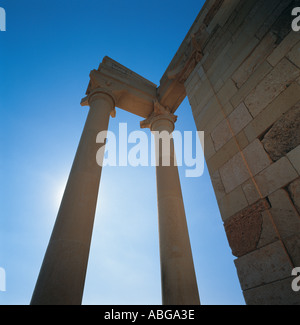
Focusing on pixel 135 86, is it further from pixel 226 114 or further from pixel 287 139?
pixel 287 139

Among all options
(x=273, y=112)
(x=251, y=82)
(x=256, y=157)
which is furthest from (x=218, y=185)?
(x=251, y=82)

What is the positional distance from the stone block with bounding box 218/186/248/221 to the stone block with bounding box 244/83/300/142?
10.3 feet

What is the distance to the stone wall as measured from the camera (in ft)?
26.6

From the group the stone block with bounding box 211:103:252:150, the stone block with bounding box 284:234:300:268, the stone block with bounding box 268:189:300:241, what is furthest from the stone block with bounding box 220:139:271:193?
the stone block with bounding box 284:234:300:268

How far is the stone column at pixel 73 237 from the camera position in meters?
11.4

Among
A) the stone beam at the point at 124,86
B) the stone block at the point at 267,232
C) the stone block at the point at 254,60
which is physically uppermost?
the stone beam at the point at 124,86

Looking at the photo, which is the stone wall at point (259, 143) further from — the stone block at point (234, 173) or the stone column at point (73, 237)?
the stone column at point (73, 237)

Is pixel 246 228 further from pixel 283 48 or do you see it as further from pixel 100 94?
pixel 100 94

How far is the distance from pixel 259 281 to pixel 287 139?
21.4 feet

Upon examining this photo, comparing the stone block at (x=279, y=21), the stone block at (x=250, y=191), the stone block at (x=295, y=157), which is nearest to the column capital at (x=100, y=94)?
the stone block at (x=279, y=21)

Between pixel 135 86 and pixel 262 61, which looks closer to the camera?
pixel 262 61

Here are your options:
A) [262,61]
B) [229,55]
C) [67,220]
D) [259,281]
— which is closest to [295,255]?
[259,281]

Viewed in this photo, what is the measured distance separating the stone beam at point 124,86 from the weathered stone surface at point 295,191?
23699 mm
